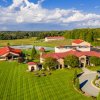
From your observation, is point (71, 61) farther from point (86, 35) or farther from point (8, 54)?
point (86, 35)

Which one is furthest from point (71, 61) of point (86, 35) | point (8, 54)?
point (86, 35)

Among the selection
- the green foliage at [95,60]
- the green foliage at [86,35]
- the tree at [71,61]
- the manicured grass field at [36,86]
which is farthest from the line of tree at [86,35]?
the manicured grass field at [36,86]

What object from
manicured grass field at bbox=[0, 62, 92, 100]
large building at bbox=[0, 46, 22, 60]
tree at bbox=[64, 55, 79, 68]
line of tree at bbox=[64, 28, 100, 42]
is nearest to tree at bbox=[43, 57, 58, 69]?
manicured grass field at bbox=[0, 62, 92, 100]

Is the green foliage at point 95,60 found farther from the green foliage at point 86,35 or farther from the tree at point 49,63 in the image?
the green foliage at point 86,35

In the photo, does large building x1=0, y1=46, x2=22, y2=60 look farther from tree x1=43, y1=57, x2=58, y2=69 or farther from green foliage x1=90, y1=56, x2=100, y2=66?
green foliage x1=90, y1=56, x2=100, y2=66

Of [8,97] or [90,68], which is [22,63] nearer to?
[90,68]

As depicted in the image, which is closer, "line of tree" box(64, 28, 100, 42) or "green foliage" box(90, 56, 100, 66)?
"green foliage" box(90, 56, 100, 66)
